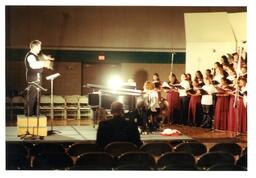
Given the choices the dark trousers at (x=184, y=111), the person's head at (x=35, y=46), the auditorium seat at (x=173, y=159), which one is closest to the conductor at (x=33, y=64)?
the person's head at (x=35, y=46)

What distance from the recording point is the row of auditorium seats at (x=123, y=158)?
15.6ft

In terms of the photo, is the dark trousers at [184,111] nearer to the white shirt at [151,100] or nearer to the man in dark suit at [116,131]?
the white shirt at [151,100]

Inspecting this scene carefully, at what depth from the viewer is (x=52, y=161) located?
16.4 feet

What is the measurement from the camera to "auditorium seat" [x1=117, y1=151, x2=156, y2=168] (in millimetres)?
4819

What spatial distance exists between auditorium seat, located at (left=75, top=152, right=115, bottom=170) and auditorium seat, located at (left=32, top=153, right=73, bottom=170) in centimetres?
29

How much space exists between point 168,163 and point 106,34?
783 cm

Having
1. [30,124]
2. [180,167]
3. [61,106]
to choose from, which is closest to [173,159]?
[180,167]

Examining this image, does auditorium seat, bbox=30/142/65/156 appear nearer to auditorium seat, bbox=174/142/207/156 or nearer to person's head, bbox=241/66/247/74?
auditorium seat, bbox=174/142/207/156

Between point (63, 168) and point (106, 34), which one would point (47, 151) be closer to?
point (63, 168)

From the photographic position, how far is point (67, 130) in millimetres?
8758

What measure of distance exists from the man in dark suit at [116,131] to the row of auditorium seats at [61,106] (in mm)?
5110

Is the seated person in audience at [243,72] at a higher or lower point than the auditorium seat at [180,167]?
higher

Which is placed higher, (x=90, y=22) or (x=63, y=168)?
(x=90, y=22)
